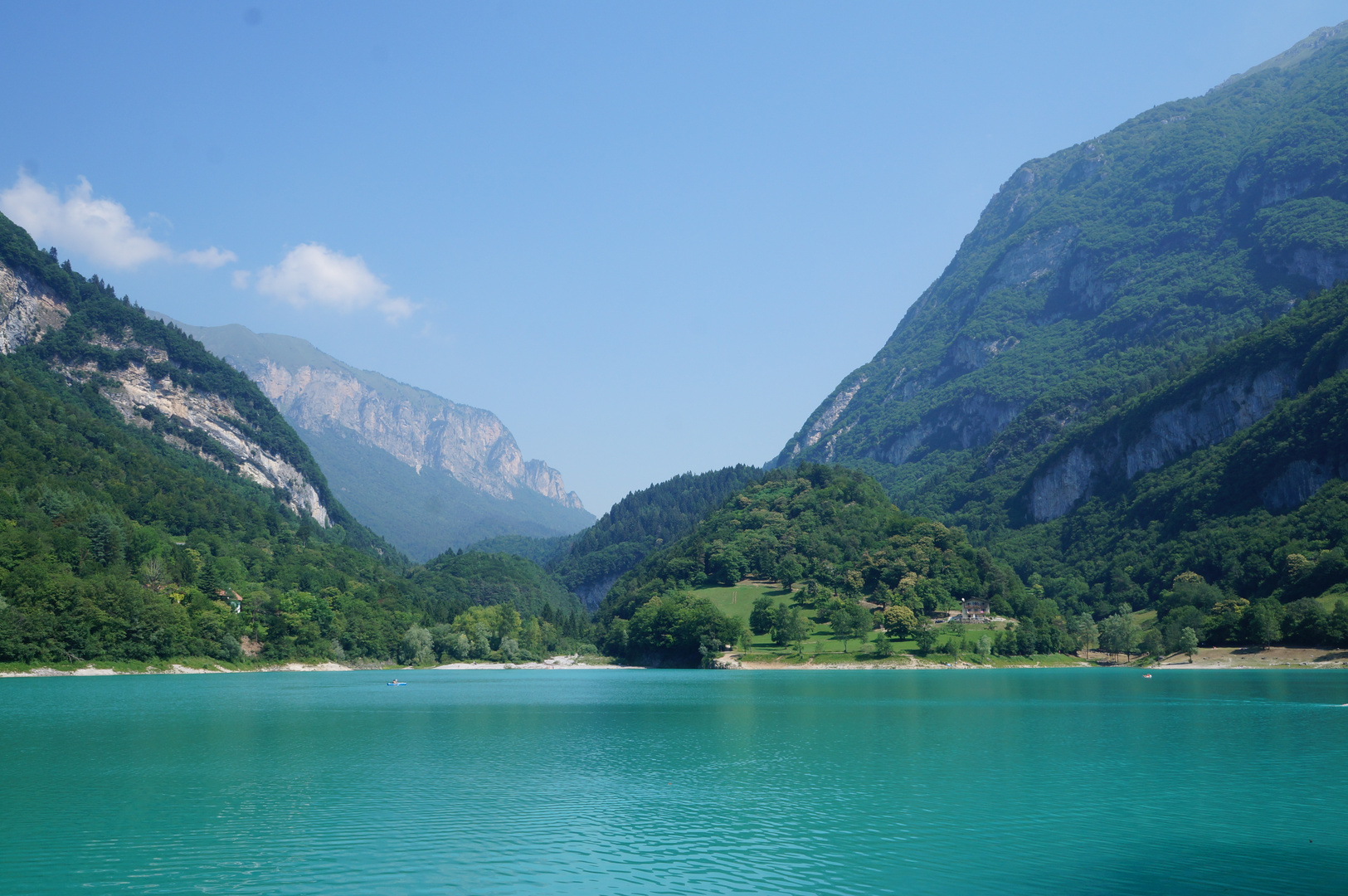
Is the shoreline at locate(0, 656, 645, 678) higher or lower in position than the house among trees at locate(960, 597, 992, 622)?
lower

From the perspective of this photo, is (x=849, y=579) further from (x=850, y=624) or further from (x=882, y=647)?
(x=882, y=647)

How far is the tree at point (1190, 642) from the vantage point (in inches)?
5655

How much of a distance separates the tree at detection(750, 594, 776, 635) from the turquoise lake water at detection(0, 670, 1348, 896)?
320 ft

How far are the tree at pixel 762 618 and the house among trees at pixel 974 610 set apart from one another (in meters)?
34.9

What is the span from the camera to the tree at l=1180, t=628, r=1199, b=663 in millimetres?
143625

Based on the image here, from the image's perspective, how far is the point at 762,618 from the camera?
167500 millimetres

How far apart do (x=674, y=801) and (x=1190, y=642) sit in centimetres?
13798

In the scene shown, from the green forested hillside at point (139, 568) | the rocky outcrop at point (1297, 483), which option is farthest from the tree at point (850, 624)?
the rocky outcrop at point (1297, 483)

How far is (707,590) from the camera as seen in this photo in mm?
195125

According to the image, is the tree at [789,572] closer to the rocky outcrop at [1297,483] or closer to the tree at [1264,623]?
the tree at [1264,623]

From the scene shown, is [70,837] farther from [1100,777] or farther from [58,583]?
[58,583]

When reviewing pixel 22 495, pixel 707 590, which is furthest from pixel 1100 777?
pixel 707 590

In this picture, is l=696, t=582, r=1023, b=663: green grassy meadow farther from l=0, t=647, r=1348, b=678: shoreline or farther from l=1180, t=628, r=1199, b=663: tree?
l=1180, t=628, r=1199, b=663: tree

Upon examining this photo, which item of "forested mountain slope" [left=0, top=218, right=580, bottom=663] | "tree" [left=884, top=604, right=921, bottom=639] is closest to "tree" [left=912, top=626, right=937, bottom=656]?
"tree" [left=884, top=604, right=921, bottom=639]
